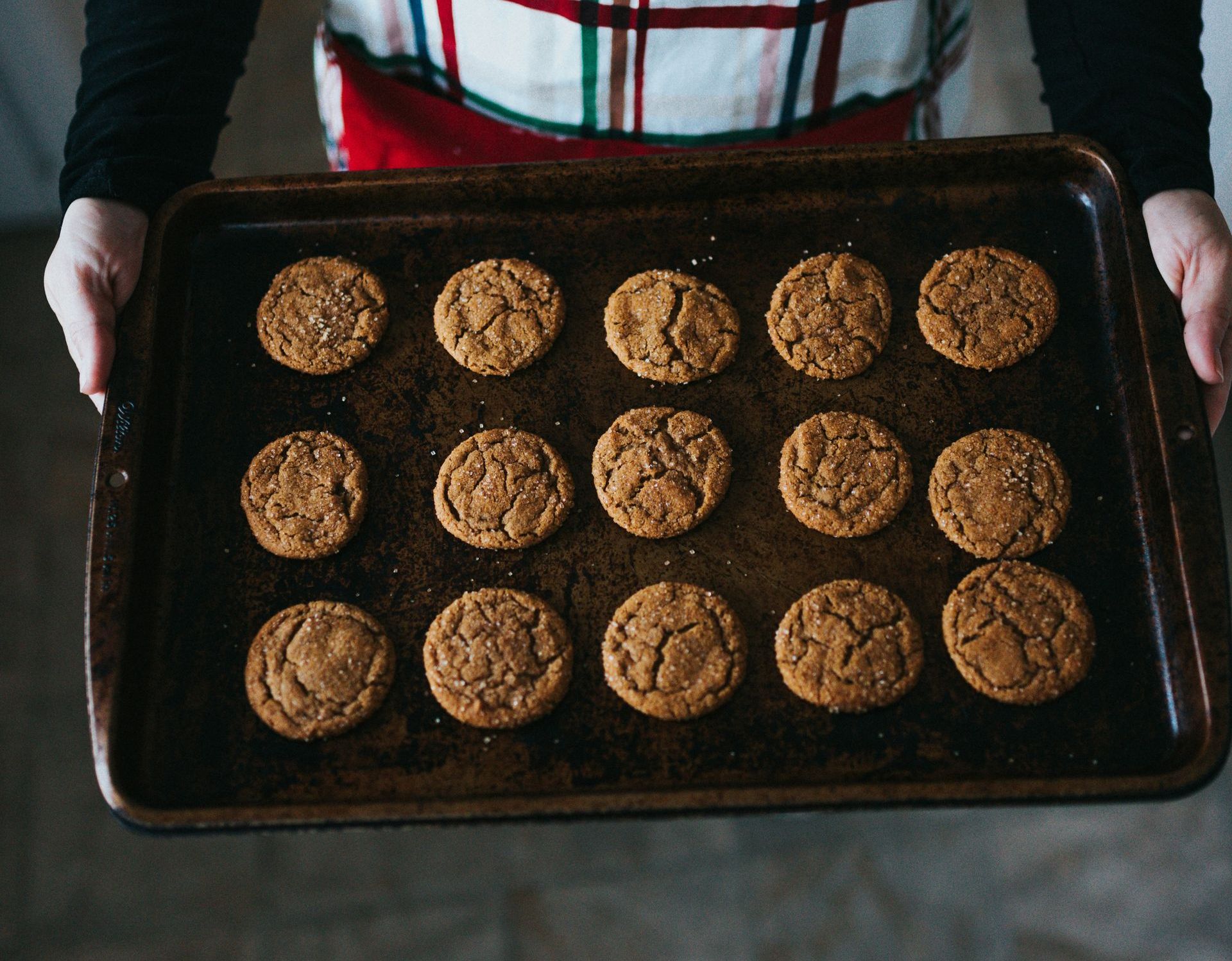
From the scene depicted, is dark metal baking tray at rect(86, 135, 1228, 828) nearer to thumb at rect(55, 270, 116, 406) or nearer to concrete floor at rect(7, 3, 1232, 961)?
thumb at rect(55, 270, 116, 406)

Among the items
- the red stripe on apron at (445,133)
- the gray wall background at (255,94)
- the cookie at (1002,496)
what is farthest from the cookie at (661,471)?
the gray wall background at (255,94)

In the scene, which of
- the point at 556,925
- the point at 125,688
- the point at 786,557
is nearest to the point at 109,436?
the point at 125,688

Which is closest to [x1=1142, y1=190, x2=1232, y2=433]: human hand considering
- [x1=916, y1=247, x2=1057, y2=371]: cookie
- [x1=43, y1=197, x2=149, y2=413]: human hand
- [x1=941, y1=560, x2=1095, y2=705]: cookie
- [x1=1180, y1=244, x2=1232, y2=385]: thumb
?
[x1=1180, y1=244, x2=1232, y2=385]: thumb

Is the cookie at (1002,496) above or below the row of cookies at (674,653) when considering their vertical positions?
above

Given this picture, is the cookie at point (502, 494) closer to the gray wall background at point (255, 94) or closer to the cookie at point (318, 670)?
the cookie at point (318, 670)

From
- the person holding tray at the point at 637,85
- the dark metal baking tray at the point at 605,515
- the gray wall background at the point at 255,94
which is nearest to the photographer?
the dark metal baking tray at the point at 605,515
